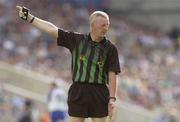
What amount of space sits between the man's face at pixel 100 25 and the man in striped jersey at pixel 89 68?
14 mm

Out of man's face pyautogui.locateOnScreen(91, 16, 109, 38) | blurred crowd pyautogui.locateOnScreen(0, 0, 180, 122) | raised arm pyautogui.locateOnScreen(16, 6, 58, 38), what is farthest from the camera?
blurred crowd pyautogui.locateOnScreen(0, 0, 180, 122)

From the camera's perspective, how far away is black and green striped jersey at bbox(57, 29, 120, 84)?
36.6 feet

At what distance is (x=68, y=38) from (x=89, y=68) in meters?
0.46

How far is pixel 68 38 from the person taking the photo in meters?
11.2

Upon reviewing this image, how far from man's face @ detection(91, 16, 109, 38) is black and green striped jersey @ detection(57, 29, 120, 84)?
0.54 ft

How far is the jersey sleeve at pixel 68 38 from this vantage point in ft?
36.8

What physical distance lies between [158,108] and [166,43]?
736 centimetres

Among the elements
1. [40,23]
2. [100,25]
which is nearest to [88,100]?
[100,25]

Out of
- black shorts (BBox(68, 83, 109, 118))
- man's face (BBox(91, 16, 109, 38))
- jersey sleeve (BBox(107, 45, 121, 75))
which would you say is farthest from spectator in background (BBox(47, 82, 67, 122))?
man's face (BBox(91, 16, 109, 38))

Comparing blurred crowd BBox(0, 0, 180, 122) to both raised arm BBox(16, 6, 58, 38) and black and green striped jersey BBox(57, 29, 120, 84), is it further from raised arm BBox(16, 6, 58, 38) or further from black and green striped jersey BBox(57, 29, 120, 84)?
raised arm BBox(16, 6, 58, 38)

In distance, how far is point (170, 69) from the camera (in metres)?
29.0

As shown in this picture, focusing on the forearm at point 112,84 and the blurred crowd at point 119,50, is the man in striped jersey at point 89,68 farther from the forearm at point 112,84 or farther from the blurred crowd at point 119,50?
the blurred crowd at point 119,50

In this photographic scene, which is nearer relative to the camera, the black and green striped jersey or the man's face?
the man's face

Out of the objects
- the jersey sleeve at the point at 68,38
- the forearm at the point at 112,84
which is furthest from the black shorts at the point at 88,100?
the jersey sleeve at the point at 68,38
